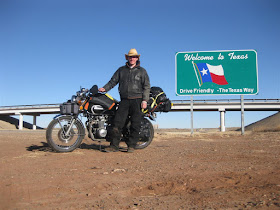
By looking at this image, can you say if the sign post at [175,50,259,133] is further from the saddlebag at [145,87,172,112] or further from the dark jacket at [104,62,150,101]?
the dark jacket at [104,62,150,101]

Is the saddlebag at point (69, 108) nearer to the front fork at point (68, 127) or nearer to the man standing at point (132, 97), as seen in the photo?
the front fork at point (68, 127)

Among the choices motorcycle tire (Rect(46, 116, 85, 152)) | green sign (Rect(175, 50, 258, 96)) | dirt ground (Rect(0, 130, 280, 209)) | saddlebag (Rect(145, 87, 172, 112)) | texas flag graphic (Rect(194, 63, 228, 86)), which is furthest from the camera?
texas flag graphic (Rect(194, 63, 228, 86))

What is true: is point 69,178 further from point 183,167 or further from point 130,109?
point 130,109

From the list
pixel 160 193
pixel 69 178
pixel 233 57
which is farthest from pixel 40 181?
pixel 233 57

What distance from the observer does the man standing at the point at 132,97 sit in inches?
258

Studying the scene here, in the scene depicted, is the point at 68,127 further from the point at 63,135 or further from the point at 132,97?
the point at 132,97

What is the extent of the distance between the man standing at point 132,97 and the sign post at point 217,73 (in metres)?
8.99

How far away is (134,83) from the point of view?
6.56 meters

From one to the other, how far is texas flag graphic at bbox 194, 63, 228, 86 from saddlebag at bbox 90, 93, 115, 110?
9681 millimetres

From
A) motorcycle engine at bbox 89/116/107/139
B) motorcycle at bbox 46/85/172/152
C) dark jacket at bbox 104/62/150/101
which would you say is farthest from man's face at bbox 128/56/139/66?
motorcycle engine at bbox 89/116/107/139

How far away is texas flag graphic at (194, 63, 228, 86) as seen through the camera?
15406 millimetres

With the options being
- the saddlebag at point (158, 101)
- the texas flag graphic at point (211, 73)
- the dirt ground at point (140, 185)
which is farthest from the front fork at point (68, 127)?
the texas flag graphic at point (211, 73)

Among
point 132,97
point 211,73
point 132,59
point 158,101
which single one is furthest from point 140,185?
point 211,73

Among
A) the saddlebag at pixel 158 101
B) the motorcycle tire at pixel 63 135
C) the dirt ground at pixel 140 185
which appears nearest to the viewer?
the dirt ground at pixel 140 185
